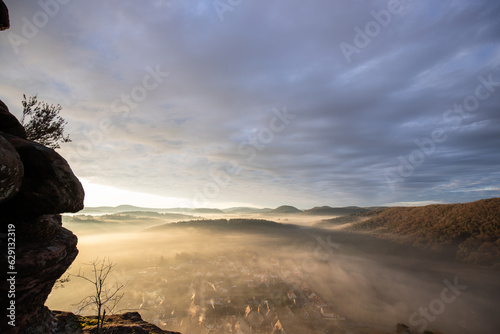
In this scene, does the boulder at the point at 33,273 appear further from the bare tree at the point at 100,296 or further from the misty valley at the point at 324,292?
the misty valley at the point at 324,292

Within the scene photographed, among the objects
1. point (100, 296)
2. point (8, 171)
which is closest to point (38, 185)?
point (8, 171)

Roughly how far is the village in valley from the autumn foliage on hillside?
28314 millimetres

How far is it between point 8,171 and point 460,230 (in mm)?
62548

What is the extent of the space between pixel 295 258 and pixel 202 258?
31.6m

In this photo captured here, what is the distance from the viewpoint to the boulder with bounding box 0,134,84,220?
7391 millimetres

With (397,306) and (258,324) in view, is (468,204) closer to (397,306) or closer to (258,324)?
(397,306)

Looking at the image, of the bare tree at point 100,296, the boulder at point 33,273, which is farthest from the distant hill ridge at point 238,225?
the boulder at point 33,273

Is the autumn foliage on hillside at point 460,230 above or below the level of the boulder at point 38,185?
below

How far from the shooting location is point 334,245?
6456 cm

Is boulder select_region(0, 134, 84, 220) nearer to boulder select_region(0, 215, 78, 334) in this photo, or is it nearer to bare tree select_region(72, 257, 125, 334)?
boulder select_region(0, 215, 78, 334)

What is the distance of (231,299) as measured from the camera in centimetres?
3691

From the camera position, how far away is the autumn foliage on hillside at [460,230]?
111ft

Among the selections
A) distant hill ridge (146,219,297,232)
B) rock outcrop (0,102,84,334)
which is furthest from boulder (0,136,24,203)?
distant hill ridge (146,219,297,232)

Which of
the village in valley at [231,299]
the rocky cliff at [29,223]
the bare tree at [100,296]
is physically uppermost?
the rocky cliff at [29,223]
